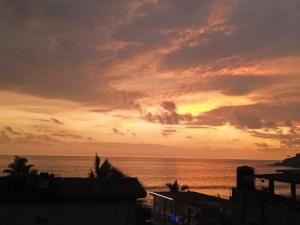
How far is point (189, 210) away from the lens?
38719 millimetres

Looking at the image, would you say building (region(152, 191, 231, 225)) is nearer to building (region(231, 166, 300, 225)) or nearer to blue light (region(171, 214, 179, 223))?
blue light (region(171, 214, 179, 223))

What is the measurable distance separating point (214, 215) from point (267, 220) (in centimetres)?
689

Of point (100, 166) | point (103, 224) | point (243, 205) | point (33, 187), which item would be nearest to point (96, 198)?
point (103, 224)

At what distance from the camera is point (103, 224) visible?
2634 centimetres

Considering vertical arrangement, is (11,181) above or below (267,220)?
above

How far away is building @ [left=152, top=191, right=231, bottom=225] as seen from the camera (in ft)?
113

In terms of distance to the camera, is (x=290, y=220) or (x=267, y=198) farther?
(x=267, y=198)

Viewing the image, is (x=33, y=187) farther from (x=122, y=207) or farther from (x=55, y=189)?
(x=122, y=207)

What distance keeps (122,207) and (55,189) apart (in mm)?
4116

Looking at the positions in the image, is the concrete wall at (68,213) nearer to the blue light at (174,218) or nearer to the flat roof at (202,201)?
the flat roof at (202,201)

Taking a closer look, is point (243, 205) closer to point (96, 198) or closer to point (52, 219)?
point (96, 198)

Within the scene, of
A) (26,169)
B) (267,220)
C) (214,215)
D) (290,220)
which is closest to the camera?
(290,220)

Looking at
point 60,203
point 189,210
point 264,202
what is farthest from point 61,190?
point 189,210

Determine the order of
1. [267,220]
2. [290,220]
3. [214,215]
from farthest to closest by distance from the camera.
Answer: [214,215] → [267,220] → [290,220]
